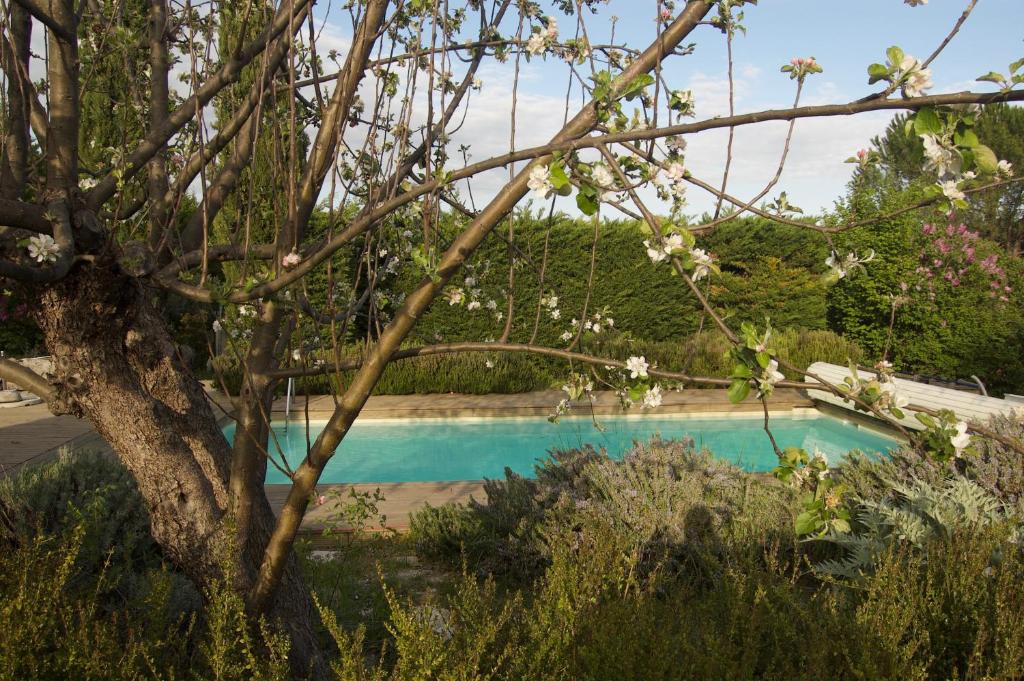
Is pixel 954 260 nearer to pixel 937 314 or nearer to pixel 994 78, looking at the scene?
pixel 937 314

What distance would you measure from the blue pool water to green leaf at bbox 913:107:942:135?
7.51 meters

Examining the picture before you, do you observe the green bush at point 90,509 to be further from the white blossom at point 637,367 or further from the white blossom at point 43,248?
the white blossom at point 637,367

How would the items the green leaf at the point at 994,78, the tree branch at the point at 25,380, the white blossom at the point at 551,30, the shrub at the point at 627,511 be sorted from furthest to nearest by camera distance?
the shrub at the point at 627,511 < the white blossom at the point at 551,30 < the tree branch at the point at 25,380 < the green leaf at the point at 994,78

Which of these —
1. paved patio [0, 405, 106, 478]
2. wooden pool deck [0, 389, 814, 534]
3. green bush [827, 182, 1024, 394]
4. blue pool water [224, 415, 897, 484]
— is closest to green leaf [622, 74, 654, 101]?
wooden pool deck [0, 389, 814, 534]

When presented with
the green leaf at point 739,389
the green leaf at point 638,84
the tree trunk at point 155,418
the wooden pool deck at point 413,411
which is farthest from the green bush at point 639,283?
the green leaf at point 739,389

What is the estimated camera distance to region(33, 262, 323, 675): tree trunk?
7.07 feet

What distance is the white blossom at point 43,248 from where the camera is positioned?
5.96ft

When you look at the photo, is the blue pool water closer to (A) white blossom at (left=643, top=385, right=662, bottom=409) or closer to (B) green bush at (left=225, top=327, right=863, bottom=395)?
(B) green bush at (left=225, top=327, right=863, bottom=395)

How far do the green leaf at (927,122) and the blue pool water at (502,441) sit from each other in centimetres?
751

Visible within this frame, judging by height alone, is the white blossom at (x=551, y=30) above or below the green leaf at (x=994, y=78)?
above

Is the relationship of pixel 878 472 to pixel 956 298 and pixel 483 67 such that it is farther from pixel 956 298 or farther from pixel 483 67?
pixel 956 298

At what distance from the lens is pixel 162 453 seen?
228 centimetres

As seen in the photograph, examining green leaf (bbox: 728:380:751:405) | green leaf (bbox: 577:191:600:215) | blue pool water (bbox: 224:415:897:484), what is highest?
green leaf (bbox: 577:191:600:215)

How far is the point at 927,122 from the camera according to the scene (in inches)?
52.3
